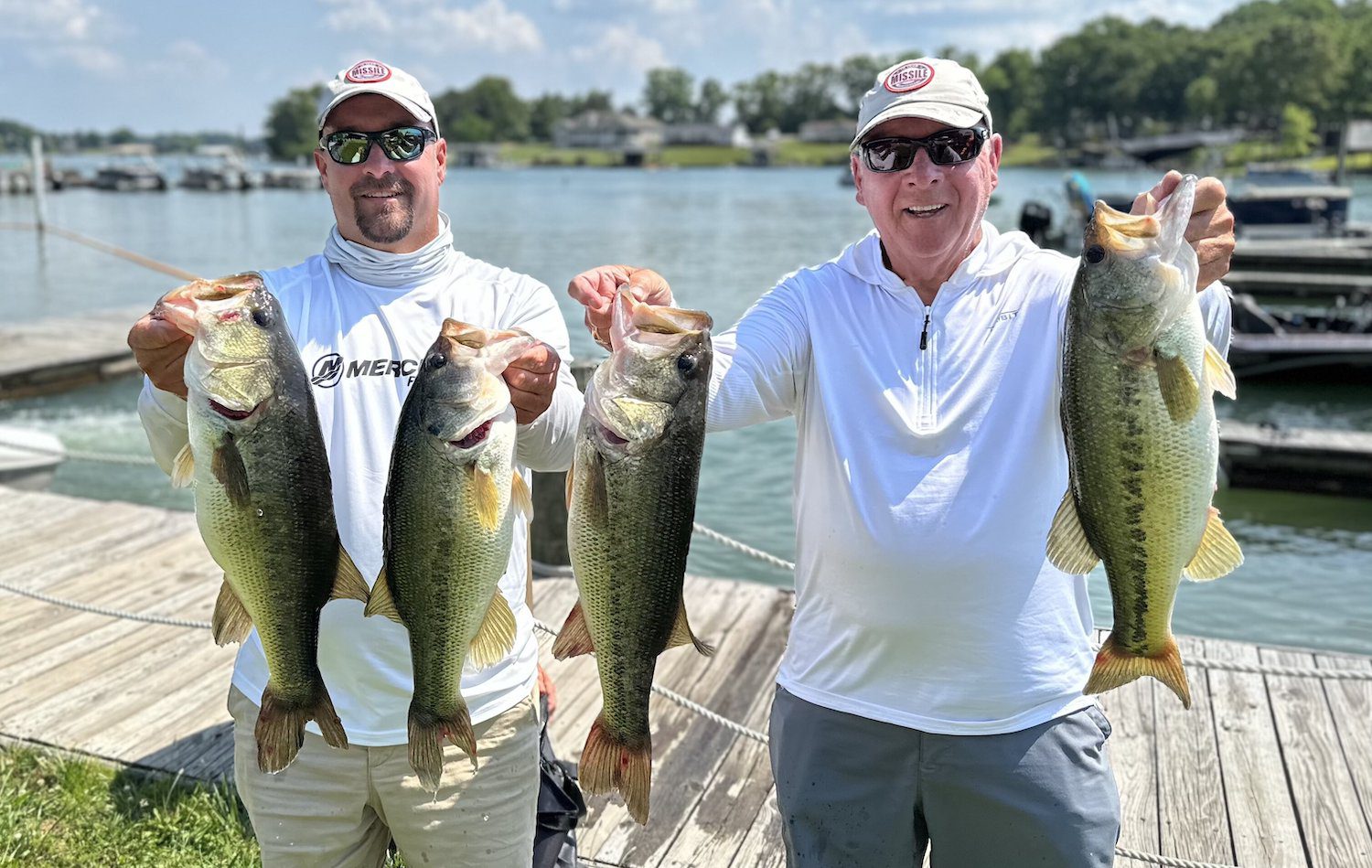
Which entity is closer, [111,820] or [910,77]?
[910,77]

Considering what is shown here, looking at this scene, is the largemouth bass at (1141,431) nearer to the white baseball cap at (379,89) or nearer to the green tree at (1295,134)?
the white baseball cap at (379,89)

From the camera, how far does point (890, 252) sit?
2854 millimetres

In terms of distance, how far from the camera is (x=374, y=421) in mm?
2801

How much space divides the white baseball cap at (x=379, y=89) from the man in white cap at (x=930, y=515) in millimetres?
862

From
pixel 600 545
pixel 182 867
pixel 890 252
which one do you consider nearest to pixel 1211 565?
pixel 890 252

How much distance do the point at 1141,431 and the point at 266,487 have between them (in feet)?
6.82

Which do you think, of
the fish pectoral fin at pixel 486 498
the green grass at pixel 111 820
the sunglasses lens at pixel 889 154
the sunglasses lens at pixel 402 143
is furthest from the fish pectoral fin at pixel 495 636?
the green grass at pixel 111 820

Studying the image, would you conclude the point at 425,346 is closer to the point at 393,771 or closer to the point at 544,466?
the point at 544,466

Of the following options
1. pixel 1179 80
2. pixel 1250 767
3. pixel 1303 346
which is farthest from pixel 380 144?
pixel 1179 80

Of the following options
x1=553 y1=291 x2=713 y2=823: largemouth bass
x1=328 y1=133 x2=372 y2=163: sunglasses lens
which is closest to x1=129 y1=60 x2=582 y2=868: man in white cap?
x1=328 y1=133 x2=372 y2=163: sunglasses lens

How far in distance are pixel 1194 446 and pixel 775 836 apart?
253 centimetres

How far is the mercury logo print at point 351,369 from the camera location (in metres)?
2.82

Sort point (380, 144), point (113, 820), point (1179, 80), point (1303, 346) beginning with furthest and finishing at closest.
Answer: point (1179, 80) < point (1303, 346) < point (113, 820) < point (380, 144)

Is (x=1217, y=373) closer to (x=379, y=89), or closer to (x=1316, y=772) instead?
(x=379, y=89)
